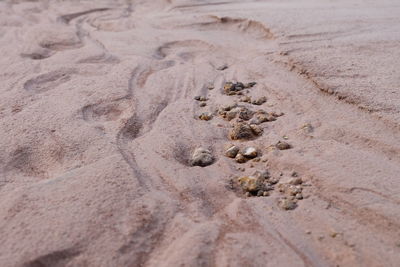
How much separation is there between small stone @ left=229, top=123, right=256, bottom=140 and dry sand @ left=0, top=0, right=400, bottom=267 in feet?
0.12

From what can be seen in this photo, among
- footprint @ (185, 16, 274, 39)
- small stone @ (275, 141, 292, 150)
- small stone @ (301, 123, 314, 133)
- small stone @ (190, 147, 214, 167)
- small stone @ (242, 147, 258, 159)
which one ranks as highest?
footprint @ (185, 16, 274, 39)

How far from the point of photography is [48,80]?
93.4 inches

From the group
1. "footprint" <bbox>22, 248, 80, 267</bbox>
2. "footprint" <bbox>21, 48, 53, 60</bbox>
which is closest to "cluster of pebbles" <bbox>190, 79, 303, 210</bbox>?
"footprint" <bbox>22, 248, 80, 267</bbox>

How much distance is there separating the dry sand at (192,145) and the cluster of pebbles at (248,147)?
1.5 inches

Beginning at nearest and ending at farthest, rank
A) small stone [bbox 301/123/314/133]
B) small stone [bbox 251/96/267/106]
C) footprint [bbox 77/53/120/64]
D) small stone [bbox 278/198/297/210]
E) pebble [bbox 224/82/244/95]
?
small stone [bbox 278/198/297/210] → small stone [bbox 301/123/314/133] → small stone [bbox 251/96/267/106] → pebble [bbox 224/82/244/95] → footprint [bbox 77/53/120/64]

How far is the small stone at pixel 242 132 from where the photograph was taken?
1802 millimetres

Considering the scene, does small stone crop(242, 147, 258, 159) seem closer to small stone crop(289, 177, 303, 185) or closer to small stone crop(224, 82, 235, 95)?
small stone crop(289, 177, 303, 185)

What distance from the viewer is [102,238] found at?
128cm

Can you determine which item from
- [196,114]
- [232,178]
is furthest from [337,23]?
[232,178]

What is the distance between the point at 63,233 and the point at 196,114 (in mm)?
929

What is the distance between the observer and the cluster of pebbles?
148 cm

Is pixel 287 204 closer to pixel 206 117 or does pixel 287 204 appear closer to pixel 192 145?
pixel 192 145

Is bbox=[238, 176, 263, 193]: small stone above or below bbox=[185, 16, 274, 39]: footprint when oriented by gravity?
below

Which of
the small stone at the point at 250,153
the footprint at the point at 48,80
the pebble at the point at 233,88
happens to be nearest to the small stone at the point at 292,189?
the small stone at the point at 250,153
